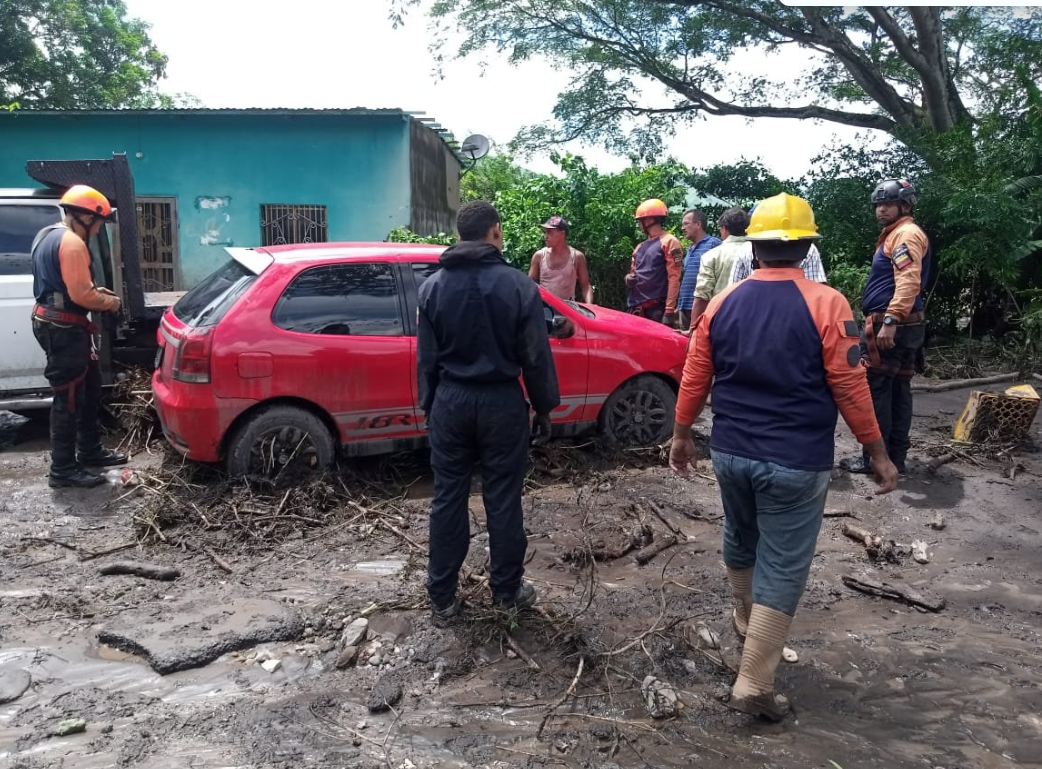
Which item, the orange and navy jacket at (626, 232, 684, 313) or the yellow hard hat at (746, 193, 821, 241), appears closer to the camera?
the yellow hard hat at (746, 193, 821, 241)

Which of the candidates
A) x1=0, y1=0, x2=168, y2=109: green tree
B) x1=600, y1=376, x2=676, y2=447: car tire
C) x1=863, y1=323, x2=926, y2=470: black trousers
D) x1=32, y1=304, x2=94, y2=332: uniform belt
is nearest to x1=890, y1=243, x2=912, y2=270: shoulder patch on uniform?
x1=863, y1=323, x2=926, y2=470: black trousers

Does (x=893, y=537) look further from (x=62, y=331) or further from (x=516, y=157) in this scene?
(x=516, y=157)

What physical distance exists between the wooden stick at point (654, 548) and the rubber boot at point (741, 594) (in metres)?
1.00

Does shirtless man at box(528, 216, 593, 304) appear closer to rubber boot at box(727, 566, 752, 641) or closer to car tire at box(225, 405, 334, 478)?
car tire at box(225, 405, 334, 478)

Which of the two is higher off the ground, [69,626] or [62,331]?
[62,331]

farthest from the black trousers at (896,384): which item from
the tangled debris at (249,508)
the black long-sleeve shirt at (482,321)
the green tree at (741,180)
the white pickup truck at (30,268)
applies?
the green tree at (741,180)

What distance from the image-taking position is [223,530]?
16.1ft

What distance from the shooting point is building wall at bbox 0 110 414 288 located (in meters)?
14.4

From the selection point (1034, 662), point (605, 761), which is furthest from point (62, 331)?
point (1034, 662)

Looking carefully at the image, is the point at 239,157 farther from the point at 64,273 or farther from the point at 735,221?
the point at 735,221

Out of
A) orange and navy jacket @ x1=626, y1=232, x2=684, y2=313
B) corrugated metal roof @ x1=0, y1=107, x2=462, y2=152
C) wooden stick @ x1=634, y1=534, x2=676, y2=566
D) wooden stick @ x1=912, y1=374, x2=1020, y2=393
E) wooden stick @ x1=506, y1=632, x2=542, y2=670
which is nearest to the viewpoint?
wooden stick @ x1=506, y1=632, x2=542, y2=670

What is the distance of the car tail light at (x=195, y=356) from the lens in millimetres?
5066

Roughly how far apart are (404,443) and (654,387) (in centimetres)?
197

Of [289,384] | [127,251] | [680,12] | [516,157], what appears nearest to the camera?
[289,384]
